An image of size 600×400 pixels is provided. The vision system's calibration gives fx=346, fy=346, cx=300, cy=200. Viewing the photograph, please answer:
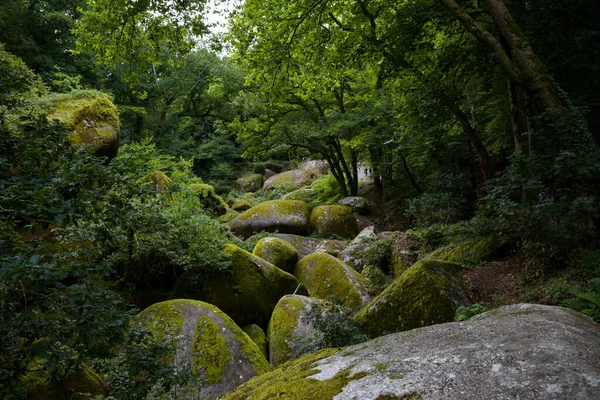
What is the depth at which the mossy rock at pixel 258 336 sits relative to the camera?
6148mm

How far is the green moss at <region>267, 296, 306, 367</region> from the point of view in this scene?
18.2 feet

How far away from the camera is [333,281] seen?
750 cm

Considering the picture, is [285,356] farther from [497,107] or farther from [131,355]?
[497,107]

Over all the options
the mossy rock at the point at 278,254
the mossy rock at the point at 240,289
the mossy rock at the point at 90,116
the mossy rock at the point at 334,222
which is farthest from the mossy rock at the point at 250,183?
the mossy rock at the point at 240,289

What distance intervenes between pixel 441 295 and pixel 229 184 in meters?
24.7

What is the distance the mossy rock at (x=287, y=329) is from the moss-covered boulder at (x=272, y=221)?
7.56 metres

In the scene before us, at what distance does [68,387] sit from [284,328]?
310 centimetres

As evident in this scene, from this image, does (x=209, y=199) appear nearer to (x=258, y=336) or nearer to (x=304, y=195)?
(x=304, y=195)

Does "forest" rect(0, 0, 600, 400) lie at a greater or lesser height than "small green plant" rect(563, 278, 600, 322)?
greater

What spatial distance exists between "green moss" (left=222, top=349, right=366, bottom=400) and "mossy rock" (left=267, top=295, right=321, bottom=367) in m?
2.70

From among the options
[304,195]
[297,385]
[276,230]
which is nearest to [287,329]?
[297,385]

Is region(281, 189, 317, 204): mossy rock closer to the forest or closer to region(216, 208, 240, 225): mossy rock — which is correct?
region(216, 208, 240, 225): mossy rock

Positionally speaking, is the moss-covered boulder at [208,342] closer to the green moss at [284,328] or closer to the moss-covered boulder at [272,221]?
the green moss at [284,328]

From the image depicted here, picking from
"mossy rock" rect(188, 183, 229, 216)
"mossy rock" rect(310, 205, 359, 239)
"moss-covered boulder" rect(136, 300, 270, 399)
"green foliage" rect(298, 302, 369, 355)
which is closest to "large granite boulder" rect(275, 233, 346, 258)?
"mossy rock" rect(310, 205, 359, 239)
